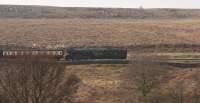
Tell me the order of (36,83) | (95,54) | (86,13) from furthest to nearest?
(86,13) < (95,54) < (36,83)

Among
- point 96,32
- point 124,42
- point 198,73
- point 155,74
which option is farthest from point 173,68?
point 96,32

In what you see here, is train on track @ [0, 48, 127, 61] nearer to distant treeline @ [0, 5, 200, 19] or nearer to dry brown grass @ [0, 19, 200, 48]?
dry brown grass @ [0, 19, 200, 48]

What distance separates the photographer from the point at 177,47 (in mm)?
81750

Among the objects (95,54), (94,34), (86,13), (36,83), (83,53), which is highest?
(86,13)

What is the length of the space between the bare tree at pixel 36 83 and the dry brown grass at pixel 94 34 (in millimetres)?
51018

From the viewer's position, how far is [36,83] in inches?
1122

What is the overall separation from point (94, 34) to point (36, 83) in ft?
223

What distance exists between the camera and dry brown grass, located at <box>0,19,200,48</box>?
86.1 metres

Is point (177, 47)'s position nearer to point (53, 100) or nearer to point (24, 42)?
point (24, 42)

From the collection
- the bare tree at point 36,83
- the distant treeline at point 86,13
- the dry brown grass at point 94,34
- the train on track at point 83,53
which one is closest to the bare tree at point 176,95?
the bare tree at point 36,83

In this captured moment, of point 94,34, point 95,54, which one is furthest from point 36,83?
point 94,34

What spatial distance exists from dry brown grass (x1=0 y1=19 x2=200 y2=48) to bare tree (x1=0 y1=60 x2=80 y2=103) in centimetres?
5102

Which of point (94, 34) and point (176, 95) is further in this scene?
point (94, 34)

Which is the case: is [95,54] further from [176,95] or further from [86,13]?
[86,13]
